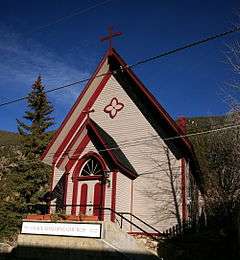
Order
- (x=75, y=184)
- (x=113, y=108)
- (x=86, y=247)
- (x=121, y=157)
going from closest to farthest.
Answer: (x=86, y=247), (x=121, y=157), (x=75, y=184), (x=113, y=108)

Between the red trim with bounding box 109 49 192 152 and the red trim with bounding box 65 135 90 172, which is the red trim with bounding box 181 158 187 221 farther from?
the red trim with bounding box 65 135 90 172

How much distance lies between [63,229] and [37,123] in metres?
13.6

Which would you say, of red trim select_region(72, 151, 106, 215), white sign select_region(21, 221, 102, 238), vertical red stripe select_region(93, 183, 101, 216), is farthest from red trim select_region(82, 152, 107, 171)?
white sign select_region(21, 221, 102, 238)

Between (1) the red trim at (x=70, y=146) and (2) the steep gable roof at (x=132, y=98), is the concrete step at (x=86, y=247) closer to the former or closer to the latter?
(2) the steep gable roof at (x=132, y=98)

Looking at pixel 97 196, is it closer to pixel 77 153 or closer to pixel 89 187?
pixel 89 187

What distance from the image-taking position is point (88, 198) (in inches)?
828

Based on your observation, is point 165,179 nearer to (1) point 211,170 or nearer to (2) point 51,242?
(2) point 51,242

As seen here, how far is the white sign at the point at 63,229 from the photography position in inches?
589

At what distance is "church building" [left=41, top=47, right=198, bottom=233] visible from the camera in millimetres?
19703

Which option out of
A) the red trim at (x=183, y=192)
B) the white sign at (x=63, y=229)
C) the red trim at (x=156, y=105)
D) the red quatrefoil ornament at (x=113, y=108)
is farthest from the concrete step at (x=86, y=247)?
the red quatrefoil ornament at (x=113, y=108)

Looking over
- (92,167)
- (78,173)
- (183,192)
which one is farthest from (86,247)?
(78,173)

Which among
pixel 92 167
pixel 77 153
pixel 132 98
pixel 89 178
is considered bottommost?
pixel 89 178

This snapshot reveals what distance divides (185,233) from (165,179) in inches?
106

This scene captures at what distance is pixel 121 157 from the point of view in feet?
68.3
